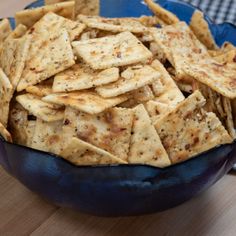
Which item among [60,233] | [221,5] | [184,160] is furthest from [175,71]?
[221,5]

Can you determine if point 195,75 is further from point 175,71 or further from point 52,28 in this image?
point 52,28

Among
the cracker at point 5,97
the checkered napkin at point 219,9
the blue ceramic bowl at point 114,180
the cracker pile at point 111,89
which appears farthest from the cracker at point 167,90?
the checkered napkin at point 219,9

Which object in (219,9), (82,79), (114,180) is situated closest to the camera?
(114,180)

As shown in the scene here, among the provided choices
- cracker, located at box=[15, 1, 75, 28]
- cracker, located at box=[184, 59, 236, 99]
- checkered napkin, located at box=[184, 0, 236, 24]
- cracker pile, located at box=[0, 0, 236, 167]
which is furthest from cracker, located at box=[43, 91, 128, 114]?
checkered napkin, located at box=[184, 0, 236, 24]

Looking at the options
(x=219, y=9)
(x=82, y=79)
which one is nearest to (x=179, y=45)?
(x=82, y=79)

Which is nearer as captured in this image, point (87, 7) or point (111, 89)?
point (111, 89)

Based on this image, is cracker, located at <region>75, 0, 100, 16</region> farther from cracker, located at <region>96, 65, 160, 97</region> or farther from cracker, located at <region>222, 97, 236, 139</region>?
cracker, located at <region>222, 97, 236, 139</region>

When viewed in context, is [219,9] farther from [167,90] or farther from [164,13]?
[167,90]
